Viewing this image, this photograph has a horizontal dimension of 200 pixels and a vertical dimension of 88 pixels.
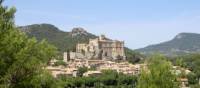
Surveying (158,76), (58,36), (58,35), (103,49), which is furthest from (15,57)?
(58,35)

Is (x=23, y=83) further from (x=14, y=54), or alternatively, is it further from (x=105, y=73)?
(x=105, y=73)

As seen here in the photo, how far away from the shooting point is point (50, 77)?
53.5ft

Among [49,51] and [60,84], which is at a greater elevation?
[49,51]

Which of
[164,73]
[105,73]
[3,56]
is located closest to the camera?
[3,56]

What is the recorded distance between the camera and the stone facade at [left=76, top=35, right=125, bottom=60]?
12788 cm

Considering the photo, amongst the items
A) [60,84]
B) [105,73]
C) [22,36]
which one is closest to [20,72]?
[22,36]

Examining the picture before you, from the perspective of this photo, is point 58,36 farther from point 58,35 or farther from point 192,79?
point 192,79

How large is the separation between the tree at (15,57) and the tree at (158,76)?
11183 millimetres

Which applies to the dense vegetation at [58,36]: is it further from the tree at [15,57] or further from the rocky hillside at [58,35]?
the tree at [15,57]

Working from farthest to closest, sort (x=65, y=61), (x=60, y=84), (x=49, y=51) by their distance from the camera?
(x=65, y=61)
(x=60, y=84)
(x=49, y=51)

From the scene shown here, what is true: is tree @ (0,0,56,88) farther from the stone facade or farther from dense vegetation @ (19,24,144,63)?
dense vegetation @ (19,24,144,63)

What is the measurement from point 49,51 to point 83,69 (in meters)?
84.8

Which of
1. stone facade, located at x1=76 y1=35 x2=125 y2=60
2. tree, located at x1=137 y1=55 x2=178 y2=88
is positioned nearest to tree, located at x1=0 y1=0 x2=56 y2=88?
tree, located at x1=137 y1=55 x2=178 y2=88

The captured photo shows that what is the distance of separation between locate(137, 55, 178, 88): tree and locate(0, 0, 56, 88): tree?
11.2 metres
